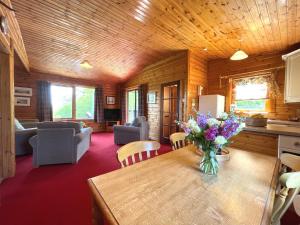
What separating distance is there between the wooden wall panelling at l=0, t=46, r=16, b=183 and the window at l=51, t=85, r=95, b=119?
13.0ft

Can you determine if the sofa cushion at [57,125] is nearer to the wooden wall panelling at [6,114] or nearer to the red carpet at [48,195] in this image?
the wooden wall panelling at [6,114]

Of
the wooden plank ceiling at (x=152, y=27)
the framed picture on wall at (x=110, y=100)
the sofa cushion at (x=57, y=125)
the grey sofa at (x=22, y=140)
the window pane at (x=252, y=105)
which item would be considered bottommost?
the grey sofa at (x=22, y=140)

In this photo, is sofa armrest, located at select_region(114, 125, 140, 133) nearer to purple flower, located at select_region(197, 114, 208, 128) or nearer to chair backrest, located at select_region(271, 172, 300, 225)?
purple flower, located at select_region(197, 114, 208, 128)

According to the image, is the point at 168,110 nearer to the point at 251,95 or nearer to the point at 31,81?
the point at 251,95

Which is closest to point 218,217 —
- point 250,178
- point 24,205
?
point 250,178

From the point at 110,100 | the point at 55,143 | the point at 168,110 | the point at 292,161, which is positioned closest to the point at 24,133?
the point at 55,143

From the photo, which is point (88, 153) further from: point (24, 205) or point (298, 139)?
point (298, 139)

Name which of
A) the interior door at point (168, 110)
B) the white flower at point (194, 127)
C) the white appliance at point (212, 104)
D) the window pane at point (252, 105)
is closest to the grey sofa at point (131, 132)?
the interior door at point (168, 110)

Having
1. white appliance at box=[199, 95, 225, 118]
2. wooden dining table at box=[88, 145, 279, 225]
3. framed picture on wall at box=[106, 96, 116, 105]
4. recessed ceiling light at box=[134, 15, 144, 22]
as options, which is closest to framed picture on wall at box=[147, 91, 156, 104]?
white appliance at box=[199, 95, 225, 118]

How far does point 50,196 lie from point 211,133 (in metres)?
2.22

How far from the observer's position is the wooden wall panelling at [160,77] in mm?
4352

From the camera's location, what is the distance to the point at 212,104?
399cm

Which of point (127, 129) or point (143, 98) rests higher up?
point (143, 98)

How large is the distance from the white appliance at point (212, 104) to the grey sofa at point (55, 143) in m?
3.24
